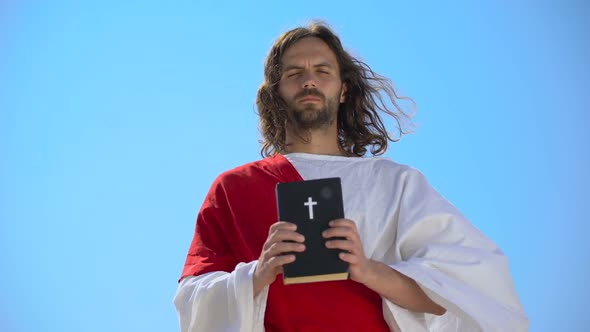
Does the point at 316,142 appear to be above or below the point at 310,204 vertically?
above

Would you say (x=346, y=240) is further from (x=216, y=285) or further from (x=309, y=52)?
(x=309, y=52)

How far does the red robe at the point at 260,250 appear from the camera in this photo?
2916 mm

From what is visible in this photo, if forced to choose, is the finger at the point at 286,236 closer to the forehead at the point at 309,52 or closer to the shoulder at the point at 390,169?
the shoulder at the point at 390,169

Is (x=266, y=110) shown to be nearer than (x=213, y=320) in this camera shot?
No

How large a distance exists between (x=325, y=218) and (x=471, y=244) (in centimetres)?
80

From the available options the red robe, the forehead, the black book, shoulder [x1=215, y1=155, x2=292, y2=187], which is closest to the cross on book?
the black book

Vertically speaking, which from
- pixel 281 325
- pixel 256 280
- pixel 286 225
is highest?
pixel 286 225

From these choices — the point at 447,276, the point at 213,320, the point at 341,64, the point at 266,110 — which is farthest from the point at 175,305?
the point at 341,64

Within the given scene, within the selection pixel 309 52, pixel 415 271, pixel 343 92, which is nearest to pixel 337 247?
pixel 415 271

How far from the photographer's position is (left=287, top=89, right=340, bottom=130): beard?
3486mm

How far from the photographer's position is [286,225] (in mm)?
2465

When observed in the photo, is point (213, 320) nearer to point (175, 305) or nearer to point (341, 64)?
point (175, 305)

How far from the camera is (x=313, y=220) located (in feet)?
8.08

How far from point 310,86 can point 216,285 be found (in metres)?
1.01
